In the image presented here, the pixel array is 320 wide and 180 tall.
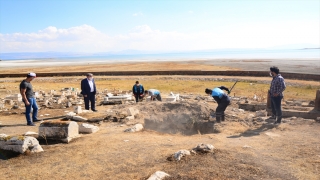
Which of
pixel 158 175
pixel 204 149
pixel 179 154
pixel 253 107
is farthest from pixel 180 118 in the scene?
pixel 158 175

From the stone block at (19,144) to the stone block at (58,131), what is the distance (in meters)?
0.72

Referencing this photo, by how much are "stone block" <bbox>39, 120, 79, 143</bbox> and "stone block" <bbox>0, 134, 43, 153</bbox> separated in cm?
72

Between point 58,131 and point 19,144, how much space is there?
1024 mm

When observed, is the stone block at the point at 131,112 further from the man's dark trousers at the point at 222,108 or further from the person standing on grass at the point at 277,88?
the person standing on grass at the point at 277,88

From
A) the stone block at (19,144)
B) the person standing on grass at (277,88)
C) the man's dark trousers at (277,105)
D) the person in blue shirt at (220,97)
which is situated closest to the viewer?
the stone block at (19,144)

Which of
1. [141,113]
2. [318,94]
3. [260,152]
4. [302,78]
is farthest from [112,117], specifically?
[302,78]

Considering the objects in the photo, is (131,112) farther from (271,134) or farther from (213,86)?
(213,86)

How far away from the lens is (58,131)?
6629 mm

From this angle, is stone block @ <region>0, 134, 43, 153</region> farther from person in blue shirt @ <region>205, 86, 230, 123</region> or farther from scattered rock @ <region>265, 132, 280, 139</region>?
scattered rock @ <region>265, 132, 280, 139</region>

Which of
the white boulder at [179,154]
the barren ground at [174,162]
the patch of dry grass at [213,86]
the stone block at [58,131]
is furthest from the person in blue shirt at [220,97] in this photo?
the patch of dry grass at [213,86]

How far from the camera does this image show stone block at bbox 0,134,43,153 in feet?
18.8

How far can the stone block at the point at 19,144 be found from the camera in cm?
573

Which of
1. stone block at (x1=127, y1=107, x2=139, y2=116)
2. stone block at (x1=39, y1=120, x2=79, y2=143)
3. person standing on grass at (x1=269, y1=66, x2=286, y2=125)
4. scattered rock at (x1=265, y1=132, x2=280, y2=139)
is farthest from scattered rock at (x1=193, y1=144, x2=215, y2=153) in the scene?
stone block at (x1=127, y1=107, x2=139, y2=116)

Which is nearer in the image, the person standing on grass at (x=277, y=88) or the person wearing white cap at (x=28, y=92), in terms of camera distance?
the person standing on grass at (x=277, y=88)
